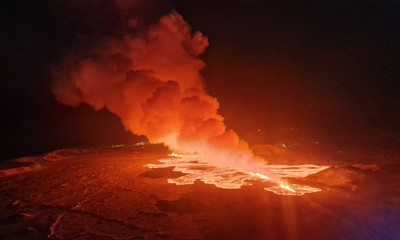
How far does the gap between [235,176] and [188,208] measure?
16.5 ft

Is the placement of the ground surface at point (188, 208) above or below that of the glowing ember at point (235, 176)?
below

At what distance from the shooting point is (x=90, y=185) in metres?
13.8

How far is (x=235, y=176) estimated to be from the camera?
15.1m

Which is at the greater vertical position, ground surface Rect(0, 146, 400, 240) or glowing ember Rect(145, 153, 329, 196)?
glowing ember Rect(145, 153, 329, 196)

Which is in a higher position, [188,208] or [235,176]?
[235,176]

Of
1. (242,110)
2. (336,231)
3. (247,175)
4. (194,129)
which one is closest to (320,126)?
(242,110)

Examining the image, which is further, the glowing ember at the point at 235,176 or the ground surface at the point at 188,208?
the glowing ember at the point at 235,176

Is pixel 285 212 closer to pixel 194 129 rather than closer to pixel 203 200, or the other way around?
pixel 203 200

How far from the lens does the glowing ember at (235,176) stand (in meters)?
12.8

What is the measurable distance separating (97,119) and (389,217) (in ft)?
129

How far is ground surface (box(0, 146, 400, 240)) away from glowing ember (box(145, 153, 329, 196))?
0.55m

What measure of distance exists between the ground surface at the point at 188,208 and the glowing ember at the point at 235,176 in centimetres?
55

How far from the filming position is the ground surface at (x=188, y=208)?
331 inches

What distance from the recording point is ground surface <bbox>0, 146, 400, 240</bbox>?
331 inches
